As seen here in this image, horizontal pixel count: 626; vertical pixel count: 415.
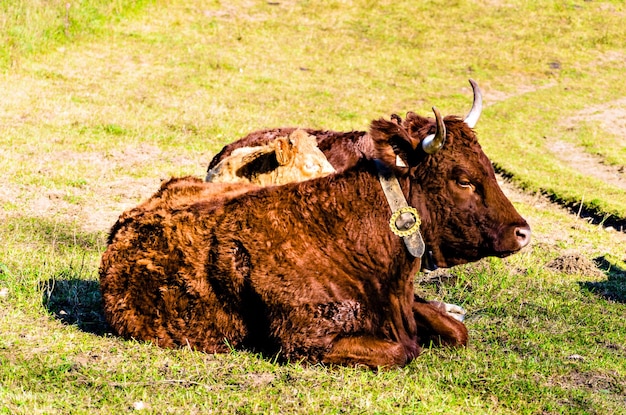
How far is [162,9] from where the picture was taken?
25.0 m

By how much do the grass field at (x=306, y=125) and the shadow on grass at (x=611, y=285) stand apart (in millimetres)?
37

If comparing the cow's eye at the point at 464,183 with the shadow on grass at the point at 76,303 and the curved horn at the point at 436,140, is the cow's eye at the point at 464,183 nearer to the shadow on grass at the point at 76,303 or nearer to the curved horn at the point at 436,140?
the curved horn at the point at 436,140

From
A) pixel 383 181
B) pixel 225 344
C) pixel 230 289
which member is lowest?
pixel 225 344

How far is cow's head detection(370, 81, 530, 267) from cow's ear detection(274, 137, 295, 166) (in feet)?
6.28

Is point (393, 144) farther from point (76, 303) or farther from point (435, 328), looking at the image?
point (76, 303)

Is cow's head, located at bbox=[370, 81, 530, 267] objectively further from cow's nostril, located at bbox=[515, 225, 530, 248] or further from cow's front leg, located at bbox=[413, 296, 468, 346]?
cow's front leg, located at bbox=[413, 296, 468, 346]

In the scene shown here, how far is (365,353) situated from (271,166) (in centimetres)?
261

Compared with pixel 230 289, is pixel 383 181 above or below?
above

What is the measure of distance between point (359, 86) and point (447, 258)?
52.0 feet

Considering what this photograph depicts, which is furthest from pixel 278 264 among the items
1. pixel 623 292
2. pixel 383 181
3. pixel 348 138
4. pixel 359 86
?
pixel 359 86

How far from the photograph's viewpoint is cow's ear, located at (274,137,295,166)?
786 cm

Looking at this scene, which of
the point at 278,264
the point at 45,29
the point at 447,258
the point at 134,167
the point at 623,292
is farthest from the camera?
the point at 45,29

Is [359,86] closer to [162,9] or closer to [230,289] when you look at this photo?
[162,9]

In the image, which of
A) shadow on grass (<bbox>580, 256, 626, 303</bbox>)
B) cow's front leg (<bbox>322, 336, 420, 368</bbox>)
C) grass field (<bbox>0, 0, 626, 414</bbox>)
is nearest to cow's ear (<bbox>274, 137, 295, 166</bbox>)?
grass field (<bbox>0, 0, 626, 414</bbox>)
